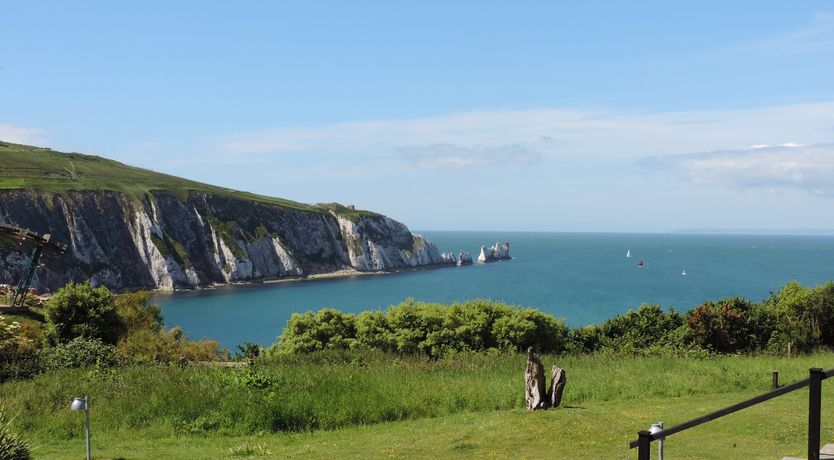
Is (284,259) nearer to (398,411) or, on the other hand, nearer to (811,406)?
(398,411)

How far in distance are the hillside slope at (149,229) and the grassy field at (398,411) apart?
112111 millimetres

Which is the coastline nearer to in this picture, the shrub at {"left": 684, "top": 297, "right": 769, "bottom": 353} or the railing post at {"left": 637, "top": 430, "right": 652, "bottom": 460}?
the shrub at {"left": 684, "top": 297, "right": 769, "bottom": 353}

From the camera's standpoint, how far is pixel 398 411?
18.1m

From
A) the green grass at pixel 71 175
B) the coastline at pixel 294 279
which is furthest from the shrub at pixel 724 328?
the green grass at pixel 71 175

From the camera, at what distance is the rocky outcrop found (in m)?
126

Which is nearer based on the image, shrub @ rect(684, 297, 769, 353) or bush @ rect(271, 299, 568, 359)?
bush @ rect(271, 299, 568, 359)

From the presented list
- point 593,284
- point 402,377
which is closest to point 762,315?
point 402,377

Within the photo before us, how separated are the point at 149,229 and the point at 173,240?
854cm

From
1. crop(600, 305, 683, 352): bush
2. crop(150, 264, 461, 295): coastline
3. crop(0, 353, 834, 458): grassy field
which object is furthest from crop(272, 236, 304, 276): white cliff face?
crop(0, 353, 834, 458): grassy field

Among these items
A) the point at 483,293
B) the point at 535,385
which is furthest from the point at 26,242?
the point at 483,293

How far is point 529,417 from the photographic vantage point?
15.7 m

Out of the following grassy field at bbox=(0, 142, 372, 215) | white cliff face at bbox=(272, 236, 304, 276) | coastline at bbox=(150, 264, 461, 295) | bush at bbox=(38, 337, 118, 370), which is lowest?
coastline at bbox=(150, 264, 461, 295)

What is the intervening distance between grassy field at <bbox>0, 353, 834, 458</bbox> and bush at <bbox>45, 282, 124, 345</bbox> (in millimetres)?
10205

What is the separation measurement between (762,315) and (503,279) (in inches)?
5153
